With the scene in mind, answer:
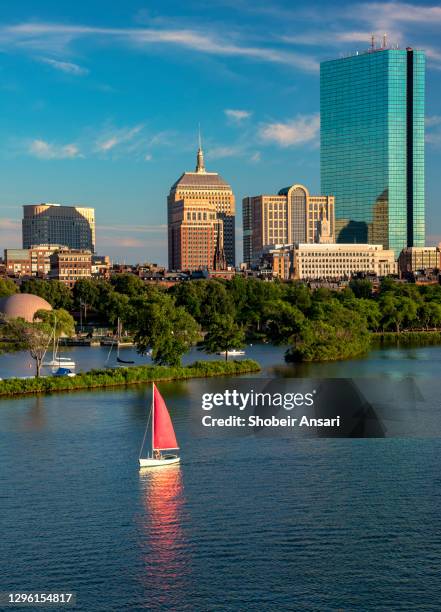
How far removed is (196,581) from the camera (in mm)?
32094

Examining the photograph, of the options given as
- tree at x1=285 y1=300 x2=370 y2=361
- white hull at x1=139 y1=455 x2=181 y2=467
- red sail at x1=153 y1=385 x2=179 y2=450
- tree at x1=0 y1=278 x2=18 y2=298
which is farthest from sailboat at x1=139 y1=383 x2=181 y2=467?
tree at x1=0 y1=278 x2=18 y2=298

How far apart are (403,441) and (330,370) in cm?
3456

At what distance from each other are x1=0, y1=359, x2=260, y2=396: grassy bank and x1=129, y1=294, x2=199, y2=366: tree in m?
1.55

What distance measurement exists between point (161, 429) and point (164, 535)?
1171 centimetres

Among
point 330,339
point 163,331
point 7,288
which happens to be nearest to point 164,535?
point 163,331

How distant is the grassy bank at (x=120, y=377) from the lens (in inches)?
2771

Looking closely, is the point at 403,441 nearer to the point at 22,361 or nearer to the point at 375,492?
the point at 375,492

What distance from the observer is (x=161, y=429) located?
4769 cm

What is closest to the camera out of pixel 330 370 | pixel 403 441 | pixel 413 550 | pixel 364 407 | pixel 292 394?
pixel 413 550

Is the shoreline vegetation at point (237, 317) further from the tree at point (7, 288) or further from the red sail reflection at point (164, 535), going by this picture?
the red sail reflection at point (164, 535)

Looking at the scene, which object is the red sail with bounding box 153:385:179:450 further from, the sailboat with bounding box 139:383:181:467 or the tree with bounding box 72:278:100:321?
the tree with bounding box 72:278:100:321

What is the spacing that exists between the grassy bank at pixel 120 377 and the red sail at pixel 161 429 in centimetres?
2337

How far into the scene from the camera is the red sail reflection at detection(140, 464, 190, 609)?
105 feet

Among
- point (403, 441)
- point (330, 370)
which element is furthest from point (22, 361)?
point (403, 441)
